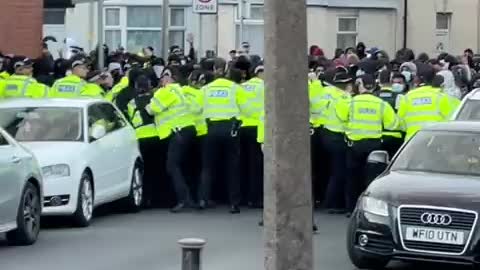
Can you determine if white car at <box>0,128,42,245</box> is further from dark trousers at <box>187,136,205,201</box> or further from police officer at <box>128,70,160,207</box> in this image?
dark trousers at <box>187,136,205,201</box>

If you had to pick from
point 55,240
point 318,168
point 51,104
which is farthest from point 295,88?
point 318,168

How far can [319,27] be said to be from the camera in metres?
42.1

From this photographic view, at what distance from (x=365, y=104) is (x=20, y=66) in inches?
207

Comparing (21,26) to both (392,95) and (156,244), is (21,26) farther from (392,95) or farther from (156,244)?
(156,244)

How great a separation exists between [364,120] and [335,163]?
1023 millimetres

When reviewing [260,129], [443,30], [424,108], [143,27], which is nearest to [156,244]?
[260,129]

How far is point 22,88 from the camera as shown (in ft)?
64.4

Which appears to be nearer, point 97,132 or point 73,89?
point 97,132

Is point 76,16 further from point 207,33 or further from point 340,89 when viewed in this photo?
point 340,89

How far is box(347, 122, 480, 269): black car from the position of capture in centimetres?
1253

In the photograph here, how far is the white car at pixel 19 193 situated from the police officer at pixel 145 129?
3.86m

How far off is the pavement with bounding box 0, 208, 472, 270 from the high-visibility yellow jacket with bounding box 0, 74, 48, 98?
208cm

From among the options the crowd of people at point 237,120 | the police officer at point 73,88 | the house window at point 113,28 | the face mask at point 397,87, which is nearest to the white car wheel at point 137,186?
the crowd of people at point 237,120

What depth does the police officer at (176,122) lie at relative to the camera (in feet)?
60.1
